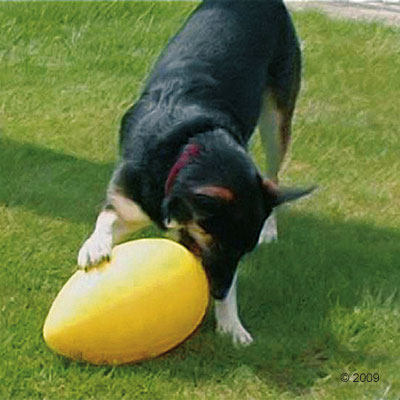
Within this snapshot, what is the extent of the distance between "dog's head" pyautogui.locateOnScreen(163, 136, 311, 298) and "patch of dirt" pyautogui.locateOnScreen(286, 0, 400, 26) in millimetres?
5935

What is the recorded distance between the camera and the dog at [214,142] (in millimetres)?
4012

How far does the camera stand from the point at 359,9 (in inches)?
394

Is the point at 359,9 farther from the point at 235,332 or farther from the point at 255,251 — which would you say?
Answer: the point at 235,332

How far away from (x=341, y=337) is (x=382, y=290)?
58cm

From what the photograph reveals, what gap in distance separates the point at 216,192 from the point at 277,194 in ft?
1.08

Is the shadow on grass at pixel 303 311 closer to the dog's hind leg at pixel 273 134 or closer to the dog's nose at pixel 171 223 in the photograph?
the dog's hind leg at pixel 273 134

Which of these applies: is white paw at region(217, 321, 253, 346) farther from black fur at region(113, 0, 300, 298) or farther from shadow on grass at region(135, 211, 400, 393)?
black fur at region(113, 0, 300, 298)

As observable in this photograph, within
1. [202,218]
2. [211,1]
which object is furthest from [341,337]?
[211,1]

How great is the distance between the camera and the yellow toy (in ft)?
13.1

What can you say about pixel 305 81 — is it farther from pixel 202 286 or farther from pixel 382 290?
pixel 202 286

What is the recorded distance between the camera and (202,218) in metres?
3.97

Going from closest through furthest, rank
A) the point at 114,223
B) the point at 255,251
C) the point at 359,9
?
the point at 114,223 < the point at 255,251 < the point at 359,9

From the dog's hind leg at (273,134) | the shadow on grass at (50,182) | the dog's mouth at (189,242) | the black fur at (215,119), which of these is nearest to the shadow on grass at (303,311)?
the dog's hind leg at (273,134)

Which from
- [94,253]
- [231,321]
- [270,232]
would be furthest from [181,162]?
[270,232]
